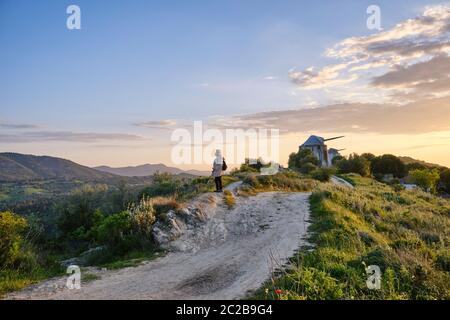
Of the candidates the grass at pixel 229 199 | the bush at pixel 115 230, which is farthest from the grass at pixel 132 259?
the grass at pixel 229 199

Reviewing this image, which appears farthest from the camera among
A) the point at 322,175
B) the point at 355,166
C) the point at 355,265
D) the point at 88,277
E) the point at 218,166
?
the point at 355,166

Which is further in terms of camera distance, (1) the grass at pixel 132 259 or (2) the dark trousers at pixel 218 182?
(2) the dark trousers at pixel 218 182

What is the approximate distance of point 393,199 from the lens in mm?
32031

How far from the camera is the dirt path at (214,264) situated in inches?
359

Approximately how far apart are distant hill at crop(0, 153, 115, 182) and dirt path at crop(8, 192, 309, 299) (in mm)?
122916

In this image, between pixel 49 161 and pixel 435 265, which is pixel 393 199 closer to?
pixel 435 265

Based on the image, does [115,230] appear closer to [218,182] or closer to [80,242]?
[80,242]

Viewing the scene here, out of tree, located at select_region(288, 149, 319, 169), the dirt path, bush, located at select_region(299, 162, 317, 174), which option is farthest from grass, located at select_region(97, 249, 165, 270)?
tree, located at select_region(288, 149, 319, 169)

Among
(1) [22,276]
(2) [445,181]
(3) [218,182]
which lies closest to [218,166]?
(3) [218,182]

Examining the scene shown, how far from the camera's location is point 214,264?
11781 mm

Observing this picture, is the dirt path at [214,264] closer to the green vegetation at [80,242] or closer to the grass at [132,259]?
the grass at [132,259]

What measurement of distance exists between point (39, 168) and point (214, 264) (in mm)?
159031

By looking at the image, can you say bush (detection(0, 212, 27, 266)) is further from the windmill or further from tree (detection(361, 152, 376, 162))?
tree (detection(361, 152, 376, 162))

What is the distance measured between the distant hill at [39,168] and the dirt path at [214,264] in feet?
403
